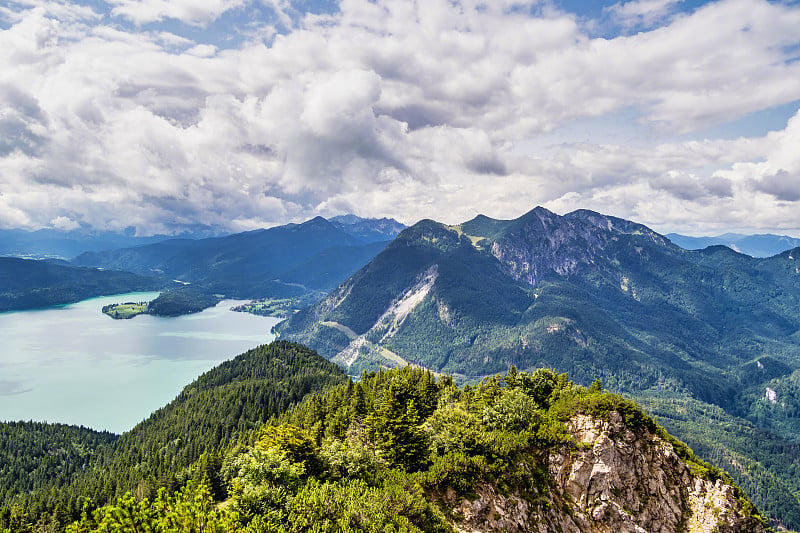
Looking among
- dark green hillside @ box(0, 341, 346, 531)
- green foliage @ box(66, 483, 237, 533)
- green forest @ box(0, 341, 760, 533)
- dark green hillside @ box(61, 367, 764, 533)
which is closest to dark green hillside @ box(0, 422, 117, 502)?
dark green hillside @ box(0, 341, 346, 531)

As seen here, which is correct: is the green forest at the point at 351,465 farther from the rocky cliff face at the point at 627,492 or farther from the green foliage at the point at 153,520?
the rocky cliff face at the point at 627,492

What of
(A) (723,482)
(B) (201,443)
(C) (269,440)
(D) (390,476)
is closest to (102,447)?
(B) (201,443)

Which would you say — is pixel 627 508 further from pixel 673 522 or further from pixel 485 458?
pixel 485 458

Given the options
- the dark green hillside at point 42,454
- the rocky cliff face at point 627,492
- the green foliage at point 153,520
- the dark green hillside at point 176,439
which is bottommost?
the dark green hillside at point 42,454

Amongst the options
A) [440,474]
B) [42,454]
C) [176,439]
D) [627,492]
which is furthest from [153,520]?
[42,454]

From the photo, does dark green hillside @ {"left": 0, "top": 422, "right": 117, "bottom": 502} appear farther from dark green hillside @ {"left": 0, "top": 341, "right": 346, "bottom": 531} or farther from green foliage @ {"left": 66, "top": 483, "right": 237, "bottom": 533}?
green foliage @ {"left": 66, "top": 483, "right": 237, "bottom": 533}

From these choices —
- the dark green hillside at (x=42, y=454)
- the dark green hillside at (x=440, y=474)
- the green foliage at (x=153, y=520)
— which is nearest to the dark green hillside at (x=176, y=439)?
the dark green hillside at (x=42, y=454)
